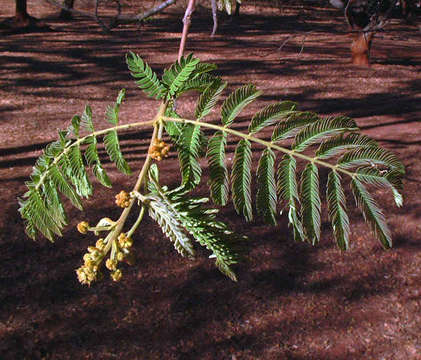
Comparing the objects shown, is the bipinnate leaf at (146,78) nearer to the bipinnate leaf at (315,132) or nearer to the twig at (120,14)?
the bipinnate leaf at (315,132)

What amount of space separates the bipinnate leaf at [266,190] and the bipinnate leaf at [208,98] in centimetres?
14

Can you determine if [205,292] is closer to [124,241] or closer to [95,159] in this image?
[95,159]

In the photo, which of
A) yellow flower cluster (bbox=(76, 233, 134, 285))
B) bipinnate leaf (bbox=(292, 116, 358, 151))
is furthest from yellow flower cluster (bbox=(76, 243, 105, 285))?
bipinnate leaf (bbox=(292, 116, 358, 151))

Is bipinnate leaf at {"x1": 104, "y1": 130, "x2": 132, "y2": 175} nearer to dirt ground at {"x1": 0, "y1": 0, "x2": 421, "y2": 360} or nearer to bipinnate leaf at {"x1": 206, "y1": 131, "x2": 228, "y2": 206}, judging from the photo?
bipinnate leaf at {"x1": 206, "y1": 131, "x2": 228, "y2": 206}

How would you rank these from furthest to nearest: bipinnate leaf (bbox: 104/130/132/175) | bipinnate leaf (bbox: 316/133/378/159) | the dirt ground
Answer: the dirt ground < bipinnate leaf (bbox: 104/130/132/175) < bipinnate leaf (bbox: 316/133/378/159)

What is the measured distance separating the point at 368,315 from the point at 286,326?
90cm

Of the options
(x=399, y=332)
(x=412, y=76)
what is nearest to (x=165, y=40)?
(x=412, y=76)

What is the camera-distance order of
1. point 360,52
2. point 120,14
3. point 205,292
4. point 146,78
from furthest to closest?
1. point 360,52
2. point 205,292
3. point 120,14
4. point 146,78

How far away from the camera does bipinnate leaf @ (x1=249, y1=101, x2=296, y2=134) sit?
2.86 ft

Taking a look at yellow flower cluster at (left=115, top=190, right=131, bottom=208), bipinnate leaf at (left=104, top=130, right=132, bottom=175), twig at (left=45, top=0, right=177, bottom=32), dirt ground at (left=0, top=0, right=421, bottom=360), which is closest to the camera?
yellow flower cluster at (left=115, top=190, right=131, bottom=208)

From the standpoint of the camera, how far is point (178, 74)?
0.89 metres

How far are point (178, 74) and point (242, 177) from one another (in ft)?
0.72

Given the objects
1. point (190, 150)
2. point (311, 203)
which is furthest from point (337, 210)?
point (190, 150)

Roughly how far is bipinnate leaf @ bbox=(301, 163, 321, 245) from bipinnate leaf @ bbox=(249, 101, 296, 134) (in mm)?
106
